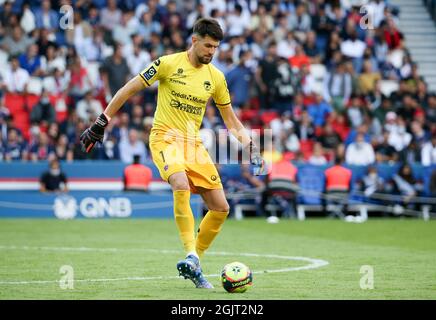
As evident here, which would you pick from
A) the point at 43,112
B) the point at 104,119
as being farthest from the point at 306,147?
the point at 104,119

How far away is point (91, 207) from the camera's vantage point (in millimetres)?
23344

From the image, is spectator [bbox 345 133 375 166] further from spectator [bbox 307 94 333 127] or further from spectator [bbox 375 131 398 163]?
spectator [bbox 307 94 333 127]

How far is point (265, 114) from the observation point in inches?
1042

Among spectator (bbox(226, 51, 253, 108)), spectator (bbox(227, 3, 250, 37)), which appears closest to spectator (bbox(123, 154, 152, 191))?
spectator (bbox(226, 51, 253, 108))

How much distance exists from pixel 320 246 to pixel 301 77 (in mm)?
11881

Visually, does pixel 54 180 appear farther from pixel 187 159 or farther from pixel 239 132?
pixel 187 159

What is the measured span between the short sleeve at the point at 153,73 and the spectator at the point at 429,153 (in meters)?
16.4

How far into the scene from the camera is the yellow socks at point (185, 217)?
1030 cm

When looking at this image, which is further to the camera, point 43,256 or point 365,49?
point 365,49

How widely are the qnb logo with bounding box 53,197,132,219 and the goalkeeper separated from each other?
12638 millimetres

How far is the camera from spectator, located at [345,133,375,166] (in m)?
25.8

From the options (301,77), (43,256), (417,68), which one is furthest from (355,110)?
(43,256)

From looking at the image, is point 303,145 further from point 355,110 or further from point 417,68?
point 417,68

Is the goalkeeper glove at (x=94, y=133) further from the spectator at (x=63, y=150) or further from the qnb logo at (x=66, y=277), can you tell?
the spectator at (x=63, y=150)
